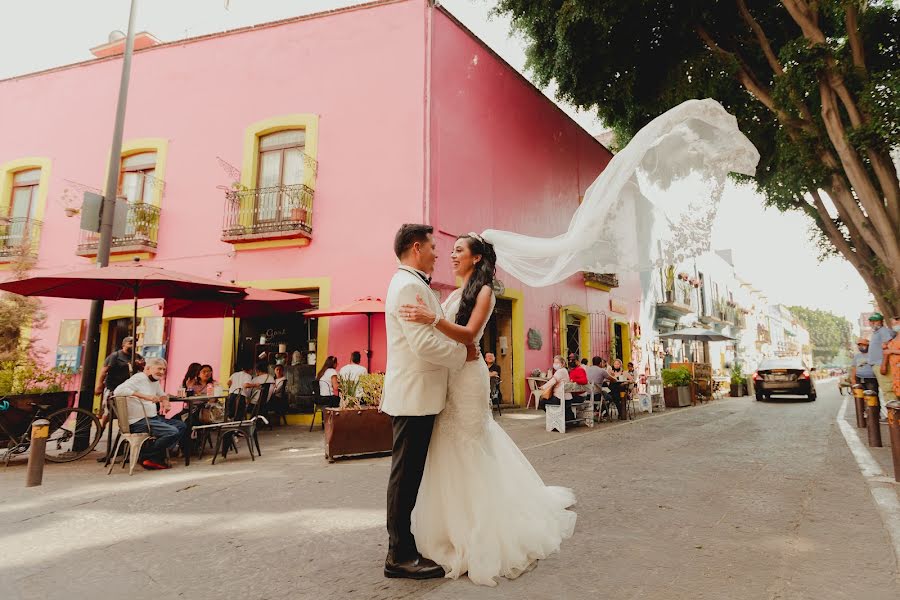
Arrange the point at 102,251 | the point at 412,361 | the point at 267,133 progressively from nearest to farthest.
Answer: the point at 412,361 < the point at 102,251 < the point at 267,133

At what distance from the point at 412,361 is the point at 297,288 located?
8979 millimetres

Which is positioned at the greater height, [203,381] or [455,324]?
[455,324]

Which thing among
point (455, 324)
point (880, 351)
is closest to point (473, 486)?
point (455, 324)

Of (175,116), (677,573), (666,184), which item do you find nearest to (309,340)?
(175,116)

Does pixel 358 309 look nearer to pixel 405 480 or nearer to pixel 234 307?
pixel 234 307

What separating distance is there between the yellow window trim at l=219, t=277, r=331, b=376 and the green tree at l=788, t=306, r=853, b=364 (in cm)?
10464

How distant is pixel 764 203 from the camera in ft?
43.0

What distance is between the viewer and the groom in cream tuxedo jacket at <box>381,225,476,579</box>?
2.75m

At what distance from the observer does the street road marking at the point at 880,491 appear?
3.41 metres

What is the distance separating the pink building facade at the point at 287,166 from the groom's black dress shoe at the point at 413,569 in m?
7.85

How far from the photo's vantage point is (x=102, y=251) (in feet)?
24.8

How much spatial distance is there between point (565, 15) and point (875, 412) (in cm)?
810

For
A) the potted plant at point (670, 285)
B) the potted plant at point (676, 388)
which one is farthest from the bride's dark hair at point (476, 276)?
the potted plant at point (670, 285)

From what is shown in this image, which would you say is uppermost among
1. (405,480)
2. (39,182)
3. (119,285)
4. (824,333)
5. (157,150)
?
(824,333)
